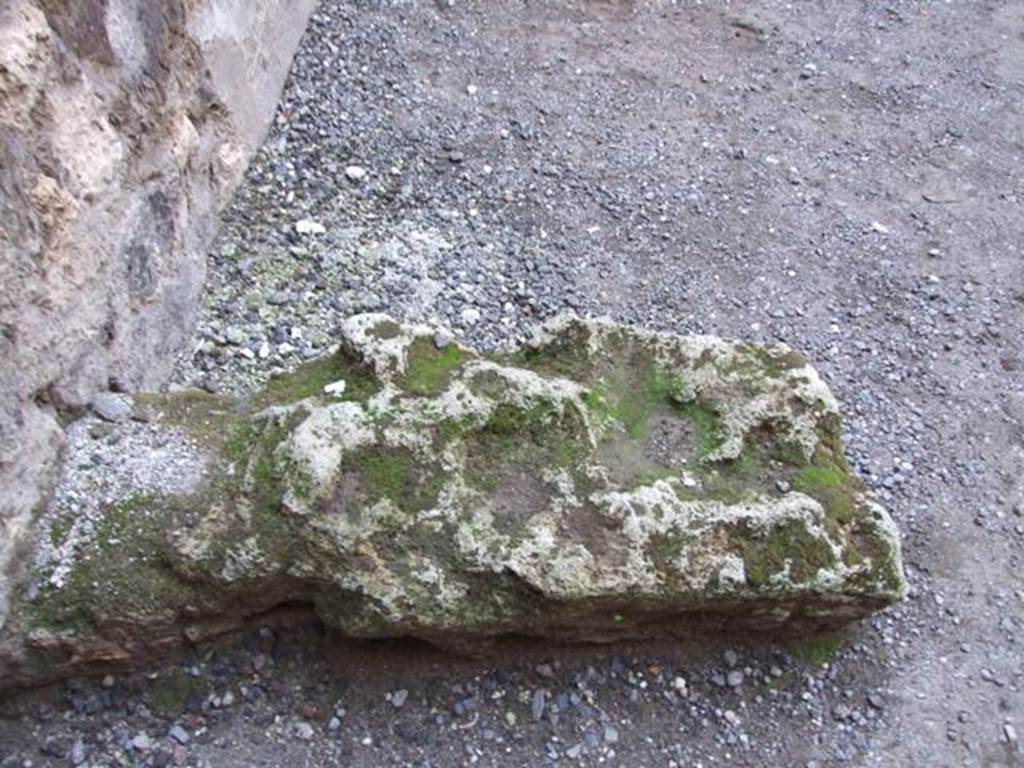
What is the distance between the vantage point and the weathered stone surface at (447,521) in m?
2.97

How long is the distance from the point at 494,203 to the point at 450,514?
232 cm

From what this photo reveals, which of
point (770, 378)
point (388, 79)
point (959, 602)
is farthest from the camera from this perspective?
point (388, 79)

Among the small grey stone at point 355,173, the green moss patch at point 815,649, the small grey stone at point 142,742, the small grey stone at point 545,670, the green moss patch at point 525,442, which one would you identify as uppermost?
the green moss patch at point 525,442

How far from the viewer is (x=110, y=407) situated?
3.30 m

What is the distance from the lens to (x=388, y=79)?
549 cm

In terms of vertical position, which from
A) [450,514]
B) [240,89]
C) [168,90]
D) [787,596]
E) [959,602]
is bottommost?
[959,602]

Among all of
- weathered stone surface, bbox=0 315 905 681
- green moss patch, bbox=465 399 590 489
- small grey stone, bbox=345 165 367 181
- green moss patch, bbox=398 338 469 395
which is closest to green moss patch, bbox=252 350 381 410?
weathered stone surface, bbox=0 315 905 681

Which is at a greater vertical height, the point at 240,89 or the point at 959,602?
the point at 240,89

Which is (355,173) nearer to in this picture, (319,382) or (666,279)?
(666,279)

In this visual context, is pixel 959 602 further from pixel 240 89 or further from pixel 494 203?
pixel 240 89

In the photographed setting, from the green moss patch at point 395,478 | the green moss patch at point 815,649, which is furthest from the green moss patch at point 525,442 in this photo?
the green moss patch at point 815,649

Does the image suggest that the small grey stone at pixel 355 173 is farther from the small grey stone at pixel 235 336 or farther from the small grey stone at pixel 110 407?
the small grey stone at pixel 110 407

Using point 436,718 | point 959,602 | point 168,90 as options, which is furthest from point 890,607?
point 168,90

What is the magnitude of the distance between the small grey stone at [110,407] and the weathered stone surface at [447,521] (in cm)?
7
